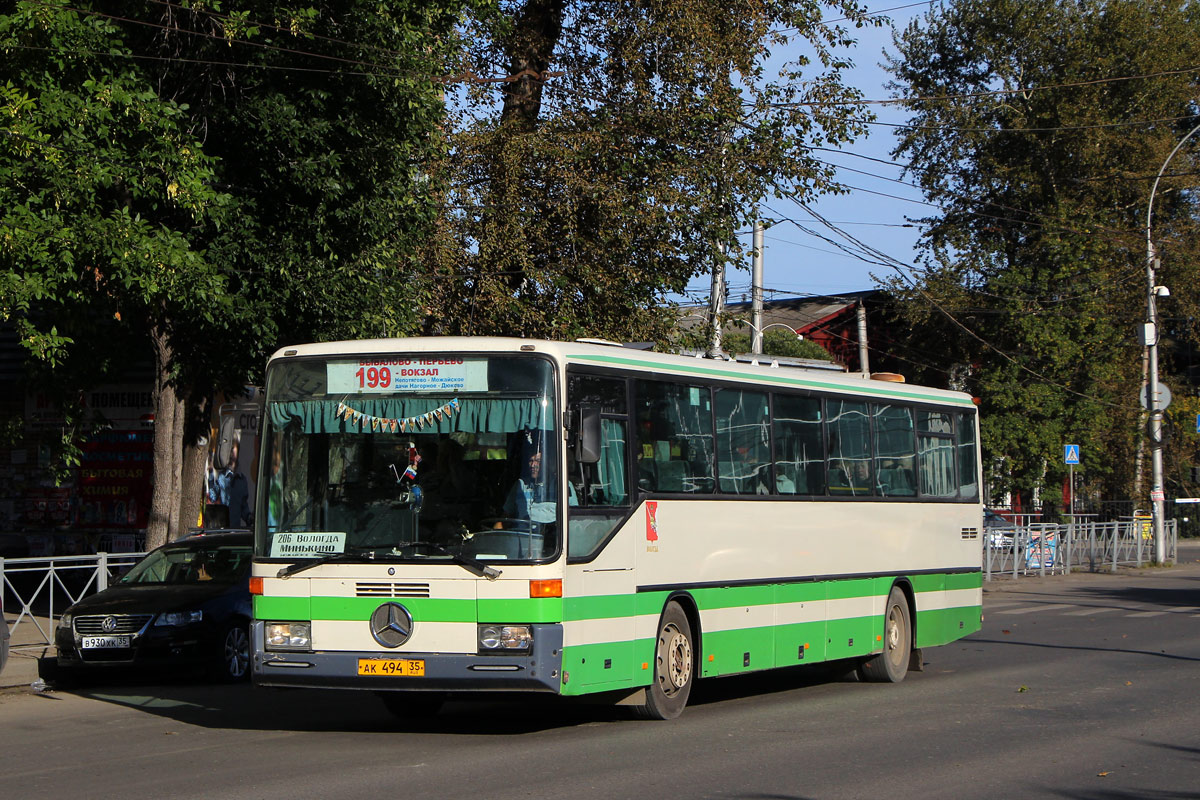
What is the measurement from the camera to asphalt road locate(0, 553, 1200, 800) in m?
8.34

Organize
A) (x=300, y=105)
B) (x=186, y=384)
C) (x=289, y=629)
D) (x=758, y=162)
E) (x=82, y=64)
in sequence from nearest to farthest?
(x=289, y=629), (x=82, y=64), (x=300, y=105), (x=186, y=384), (x=758, y=162)

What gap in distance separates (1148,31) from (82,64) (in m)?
40.7

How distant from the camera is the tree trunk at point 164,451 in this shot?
56.1 feet

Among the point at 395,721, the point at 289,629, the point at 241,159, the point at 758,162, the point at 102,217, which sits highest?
the point at 758,162

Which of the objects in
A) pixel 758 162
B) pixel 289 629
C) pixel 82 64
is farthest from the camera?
pixel 758 162

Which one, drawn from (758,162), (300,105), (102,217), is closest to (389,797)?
(102,217)

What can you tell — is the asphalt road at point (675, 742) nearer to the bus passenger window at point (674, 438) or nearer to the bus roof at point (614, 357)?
the bus passenger window at point (674, 438)

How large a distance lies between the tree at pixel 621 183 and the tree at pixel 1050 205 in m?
20.1

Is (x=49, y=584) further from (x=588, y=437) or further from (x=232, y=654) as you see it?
(x=588, y=437)

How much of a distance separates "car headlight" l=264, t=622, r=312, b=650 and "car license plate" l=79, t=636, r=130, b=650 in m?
4.15

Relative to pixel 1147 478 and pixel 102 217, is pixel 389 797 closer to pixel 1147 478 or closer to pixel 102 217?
pixel 102 217

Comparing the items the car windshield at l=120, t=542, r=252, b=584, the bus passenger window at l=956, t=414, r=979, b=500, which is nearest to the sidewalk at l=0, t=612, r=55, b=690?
the car windshield at l=120, t=542, r=252, b=584

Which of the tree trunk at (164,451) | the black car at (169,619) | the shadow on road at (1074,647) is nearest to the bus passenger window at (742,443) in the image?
the black car at (169,619)

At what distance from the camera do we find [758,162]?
20984 millimetres
